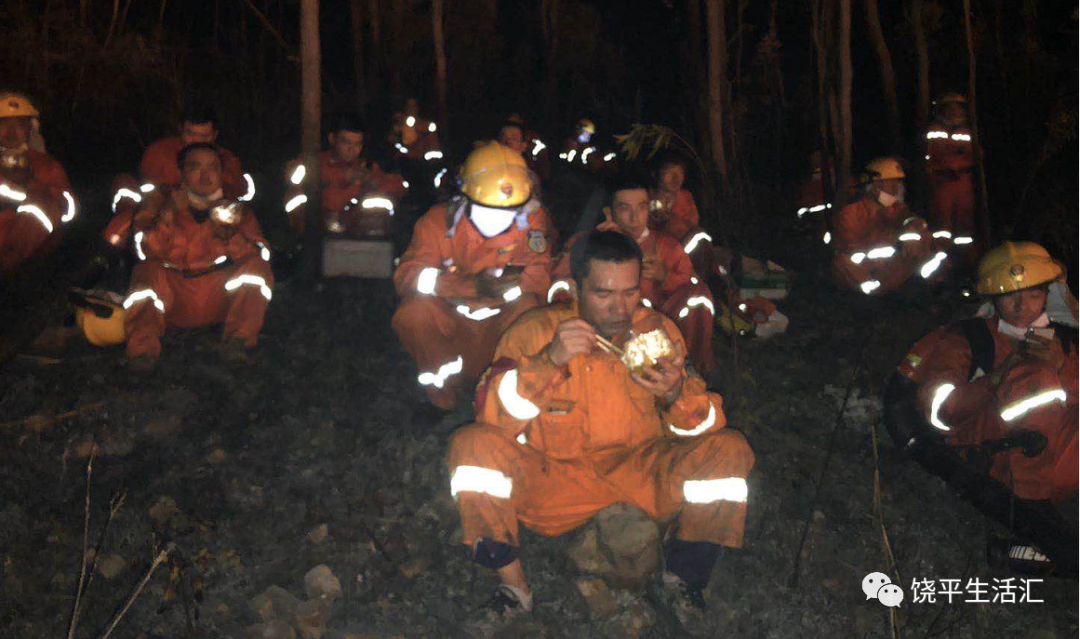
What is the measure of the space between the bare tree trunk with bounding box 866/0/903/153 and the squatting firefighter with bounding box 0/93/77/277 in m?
7.87

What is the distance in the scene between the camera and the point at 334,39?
81.6ft

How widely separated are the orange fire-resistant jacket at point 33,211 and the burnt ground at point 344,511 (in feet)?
3.52

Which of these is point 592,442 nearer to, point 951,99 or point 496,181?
point 496,181

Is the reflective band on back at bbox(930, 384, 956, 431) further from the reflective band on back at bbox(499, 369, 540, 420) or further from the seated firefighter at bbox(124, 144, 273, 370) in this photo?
the seated firefighter at bbox(124, 144, 273, 370)

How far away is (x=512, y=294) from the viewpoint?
540cm

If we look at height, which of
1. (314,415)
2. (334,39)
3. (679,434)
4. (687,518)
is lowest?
(334,39)

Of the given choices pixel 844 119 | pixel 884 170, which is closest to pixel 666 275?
pixel 884 170

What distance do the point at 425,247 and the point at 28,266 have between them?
124 inches

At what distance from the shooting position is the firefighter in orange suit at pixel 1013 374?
4352 mm

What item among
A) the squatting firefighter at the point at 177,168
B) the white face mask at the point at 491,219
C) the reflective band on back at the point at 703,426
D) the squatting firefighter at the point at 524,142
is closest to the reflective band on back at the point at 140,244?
the squatting firefighter at the point at 177,168

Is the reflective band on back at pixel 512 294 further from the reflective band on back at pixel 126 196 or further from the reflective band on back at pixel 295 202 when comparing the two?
the reflective band on back at pixel 126 196

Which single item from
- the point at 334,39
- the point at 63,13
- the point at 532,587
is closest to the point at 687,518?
the point at 532,587

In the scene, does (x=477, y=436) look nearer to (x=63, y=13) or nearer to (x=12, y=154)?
(x=12, y=154)

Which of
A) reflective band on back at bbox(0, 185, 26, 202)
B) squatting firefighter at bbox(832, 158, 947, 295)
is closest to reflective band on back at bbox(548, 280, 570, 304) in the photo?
squatting firefighter at bbox(832, 158, 947, 295)
